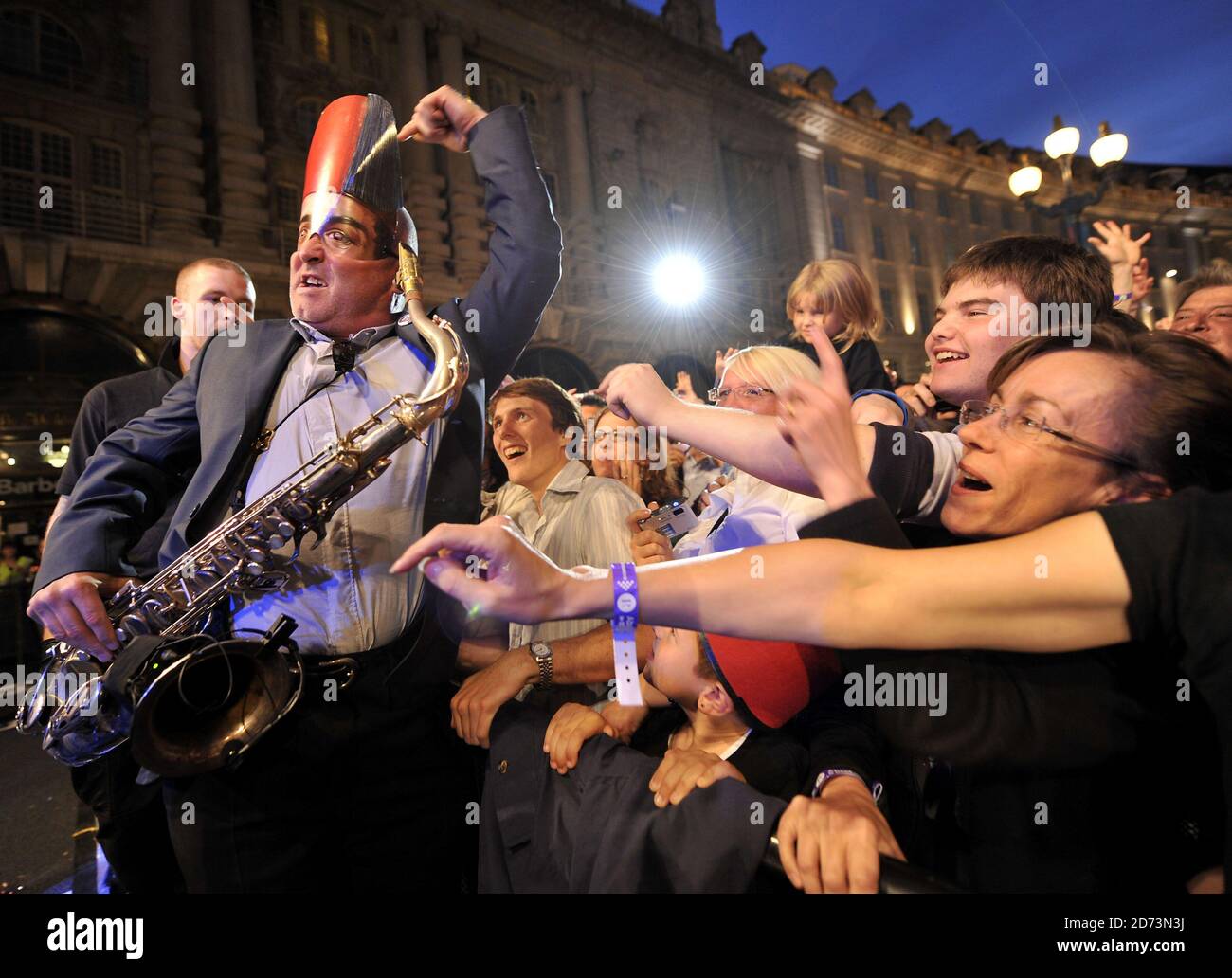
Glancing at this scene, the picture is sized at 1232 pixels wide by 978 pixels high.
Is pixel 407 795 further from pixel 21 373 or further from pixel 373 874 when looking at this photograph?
pixel 21 373

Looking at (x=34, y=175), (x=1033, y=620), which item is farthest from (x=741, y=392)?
(x=34, y=175)

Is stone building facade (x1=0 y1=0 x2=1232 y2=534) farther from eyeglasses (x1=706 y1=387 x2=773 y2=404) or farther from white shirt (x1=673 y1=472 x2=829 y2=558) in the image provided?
white shirt (x1=673 y1=472 x2=829 y2=558)

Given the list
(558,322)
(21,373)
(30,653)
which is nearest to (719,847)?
(30,653)

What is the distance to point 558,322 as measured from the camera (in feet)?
42.6

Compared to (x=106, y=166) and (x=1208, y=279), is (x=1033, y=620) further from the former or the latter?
(x=106, y=166)

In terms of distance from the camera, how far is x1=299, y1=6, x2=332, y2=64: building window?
11.1m

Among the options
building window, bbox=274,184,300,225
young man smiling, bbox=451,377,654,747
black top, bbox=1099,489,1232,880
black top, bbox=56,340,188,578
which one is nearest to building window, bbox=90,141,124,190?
building window, bbox=274,184,300,225

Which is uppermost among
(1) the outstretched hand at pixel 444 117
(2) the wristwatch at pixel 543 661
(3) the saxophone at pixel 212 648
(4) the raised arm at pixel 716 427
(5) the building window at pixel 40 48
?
(5) the building window at pixel 40 48

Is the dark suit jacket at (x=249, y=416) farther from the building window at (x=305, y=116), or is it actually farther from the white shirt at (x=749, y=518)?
the building window at (x=305, y=116)

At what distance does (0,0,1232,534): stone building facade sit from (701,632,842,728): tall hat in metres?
4.10

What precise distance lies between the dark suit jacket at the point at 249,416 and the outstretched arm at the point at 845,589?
2.41ft

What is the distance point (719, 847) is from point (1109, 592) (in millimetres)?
831

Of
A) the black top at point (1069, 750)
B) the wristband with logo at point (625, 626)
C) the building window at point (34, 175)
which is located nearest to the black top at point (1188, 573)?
the black top at point (1069, 750)

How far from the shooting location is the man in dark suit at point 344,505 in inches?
58.2
